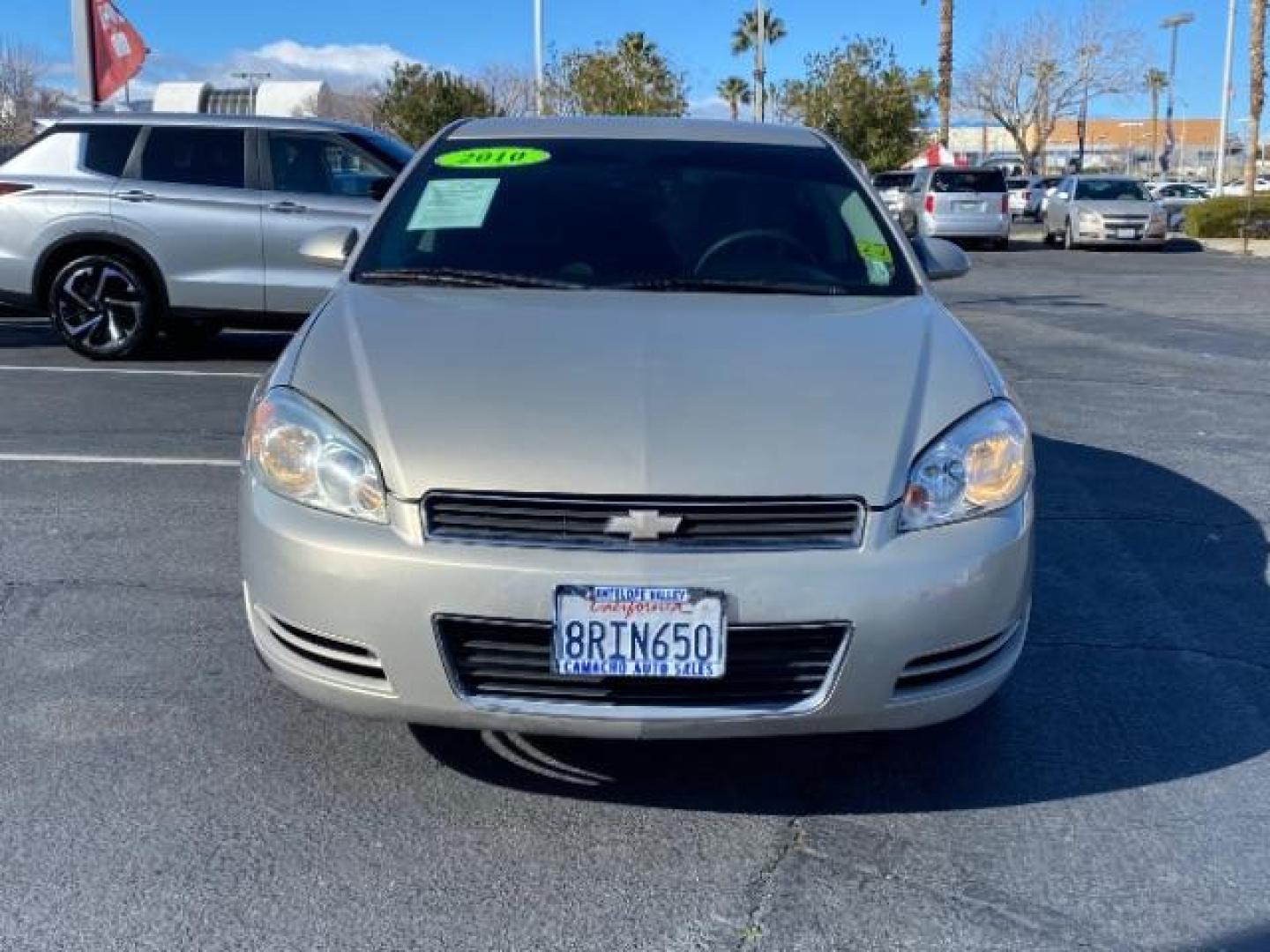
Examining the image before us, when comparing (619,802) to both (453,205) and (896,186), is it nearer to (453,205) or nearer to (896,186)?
(453,205)

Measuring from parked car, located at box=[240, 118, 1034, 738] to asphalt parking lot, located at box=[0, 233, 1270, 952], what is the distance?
342mm

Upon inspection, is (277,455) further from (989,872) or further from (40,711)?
(989,872)

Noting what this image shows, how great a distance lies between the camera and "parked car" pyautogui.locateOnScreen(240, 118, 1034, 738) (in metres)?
2.87

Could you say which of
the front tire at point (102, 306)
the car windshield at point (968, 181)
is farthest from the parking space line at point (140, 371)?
the car windshield at point (968, 181)

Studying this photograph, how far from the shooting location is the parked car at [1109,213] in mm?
27531

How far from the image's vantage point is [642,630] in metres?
2.86

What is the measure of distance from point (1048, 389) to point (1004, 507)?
21.8 ft

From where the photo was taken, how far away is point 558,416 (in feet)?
10.3

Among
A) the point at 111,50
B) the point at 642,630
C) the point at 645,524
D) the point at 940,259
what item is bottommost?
the point at 642,630

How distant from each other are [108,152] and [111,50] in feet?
23.3

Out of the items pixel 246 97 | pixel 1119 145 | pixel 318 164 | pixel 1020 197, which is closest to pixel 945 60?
pixel 1020 197

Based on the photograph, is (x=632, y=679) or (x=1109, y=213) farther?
(x=1109, y=213)

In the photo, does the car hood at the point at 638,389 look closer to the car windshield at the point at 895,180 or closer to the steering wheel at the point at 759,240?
the steering wheel at the point at 759,240

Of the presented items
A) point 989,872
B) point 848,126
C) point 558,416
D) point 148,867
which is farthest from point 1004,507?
point 848,126
